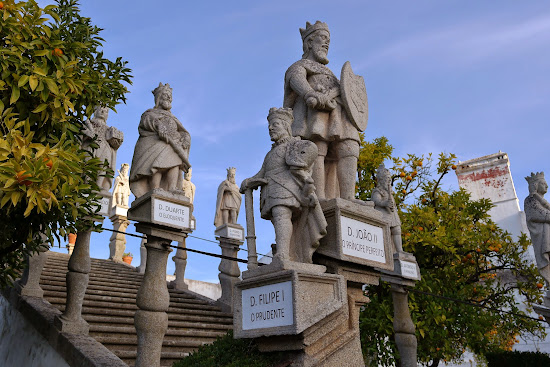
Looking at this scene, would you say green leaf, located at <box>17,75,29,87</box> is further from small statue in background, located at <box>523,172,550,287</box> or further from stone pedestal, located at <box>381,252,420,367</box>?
small statue in background, located at <box>523,172,550,287</box>

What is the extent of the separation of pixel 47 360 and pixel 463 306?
6607 mm

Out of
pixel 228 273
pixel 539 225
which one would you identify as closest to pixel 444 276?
pixel 539 225

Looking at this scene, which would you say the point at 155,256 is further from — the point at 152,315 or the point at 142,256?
the point at 142,256

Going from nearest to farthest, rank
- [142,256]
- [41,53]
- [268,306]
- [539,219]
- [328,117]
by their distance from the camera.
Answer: [41,53] < [268,306] < [328,117] < [539,219] < [142,256]

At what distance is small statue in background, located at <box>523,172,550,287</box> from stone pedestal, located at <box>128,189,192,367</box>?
651 centimetres

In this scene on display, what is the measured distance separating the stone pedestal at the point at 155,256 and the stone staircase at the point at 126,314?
1.08 meters

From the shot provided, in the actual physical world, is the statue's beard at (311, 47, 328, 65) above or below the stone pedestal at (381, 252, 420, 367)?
above

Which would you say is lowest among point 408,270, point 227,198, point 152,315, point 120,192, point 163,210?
point 152,315

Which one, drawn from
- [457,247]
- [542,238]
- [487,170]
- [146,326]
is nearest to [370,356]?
[457,247]

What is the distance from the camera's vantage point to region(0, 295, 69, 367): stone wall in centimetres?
624

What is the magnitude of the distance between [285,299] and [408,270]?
4126 millimetres

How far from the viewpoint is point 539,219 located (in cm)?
969

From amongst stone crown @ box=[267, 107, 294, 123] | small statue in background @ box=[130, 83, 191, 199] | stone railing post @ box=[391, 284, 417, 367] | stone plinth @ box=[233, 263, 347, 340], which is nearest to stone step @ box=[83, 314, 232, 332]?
small statue in background @ box=[130, 83, 191, 199]

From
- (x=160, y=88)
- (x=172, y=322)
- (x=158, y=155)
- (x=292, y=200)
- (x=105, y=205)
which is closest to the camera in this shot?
(x=292, y=200)
